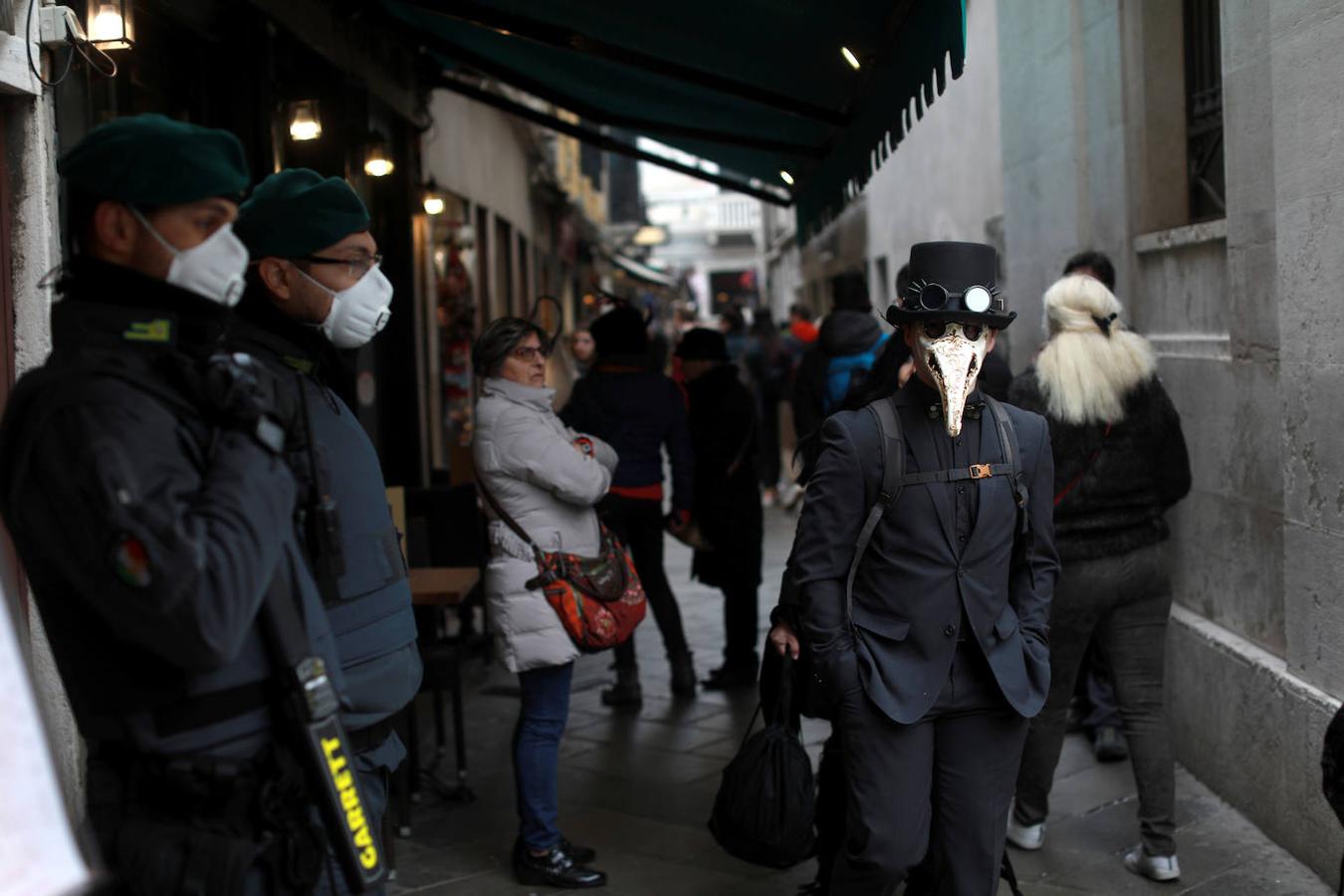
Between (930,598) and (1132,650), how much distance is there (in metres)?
1.63

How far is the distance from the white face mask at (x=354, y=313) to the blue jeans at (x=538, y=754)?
229 centimetres

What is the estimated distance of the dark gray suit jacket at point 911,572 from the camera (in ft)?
11.8

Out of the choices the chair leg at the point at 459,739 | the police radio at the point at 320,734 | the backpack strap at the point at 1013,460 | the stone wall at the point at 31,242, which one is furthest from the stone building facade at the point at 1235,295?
the stone wall at the point at 31,242

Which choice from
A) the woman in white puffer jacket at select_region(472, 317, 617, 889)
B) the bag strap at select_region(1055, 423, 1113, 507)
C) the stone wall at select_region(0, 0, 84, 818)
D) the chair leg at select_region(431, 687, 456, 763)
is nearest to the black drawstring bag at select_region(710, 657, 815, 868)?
the woman in white puffer jacket at select_region(472, 317, 617, 889)

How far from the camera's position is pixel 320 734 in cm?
227

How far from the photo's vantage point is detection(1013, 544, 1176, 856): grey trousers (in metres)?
4.85

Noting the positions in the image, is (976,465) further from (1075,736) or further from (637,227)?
(637,227)

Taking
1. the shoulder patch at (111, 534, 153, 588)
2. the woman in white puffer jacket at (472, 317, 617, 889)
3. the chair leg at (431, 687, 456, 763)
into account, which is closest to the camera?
the shoulder patch at (111, 534, 153, 588)

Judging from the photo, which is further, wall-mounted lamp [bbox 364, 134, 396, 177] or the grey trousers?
wall-mounted lamp [bbox 364, 134, 396, 177]

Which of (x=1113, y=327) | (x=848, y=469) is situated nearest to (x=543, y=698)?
(x=848, y=469)

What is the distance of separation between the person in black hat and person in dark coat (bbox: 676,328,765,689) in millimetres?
3993

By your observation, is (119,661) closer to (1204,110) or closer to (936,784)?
(936,784)

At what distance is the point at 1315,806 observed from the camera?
4.66m

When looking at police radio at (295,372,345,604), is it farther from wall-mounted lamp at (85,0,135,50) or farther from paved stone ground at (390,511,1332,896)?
paved stone ground at (390,511,1332,896)
